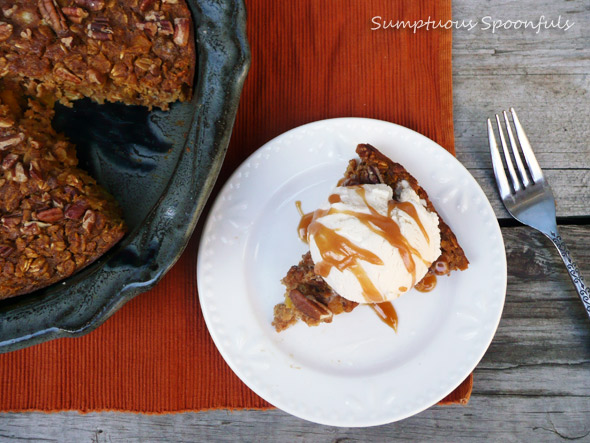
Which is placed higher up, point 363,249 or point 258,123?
point 258,123

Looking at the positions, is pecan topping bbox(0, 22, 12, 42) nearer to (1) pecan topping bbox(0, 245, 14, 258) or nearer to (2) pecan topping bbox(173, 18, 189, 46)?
(2) pecan topping bbox(173, 18, 189, 46)

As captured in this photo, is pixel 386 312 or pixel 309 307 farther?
pixel 386 312

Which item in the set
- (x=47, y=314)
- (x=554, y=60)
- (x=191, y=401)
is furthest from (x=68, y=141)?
(x=554, y=60)

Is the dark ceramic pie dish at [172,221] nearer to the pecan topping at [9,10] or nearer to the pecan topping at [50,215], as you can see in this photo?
the pecan topping at [50,215]

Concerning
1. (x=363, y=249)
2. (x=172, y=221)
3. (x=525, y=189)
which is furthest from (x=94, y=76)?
(x=525, y=189)

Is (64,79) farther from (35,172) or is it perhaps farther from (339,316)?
(339,316)

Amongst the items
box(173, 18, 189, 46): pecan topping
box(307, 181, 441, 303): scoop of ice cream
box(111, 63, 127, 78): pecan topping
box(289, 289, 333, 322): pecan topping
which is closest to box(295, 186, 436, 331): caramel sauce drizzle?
box(307, 181, 441, 303): scoop of ice cream

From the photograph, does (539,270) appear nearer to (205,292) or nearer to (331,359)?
(331,359)
